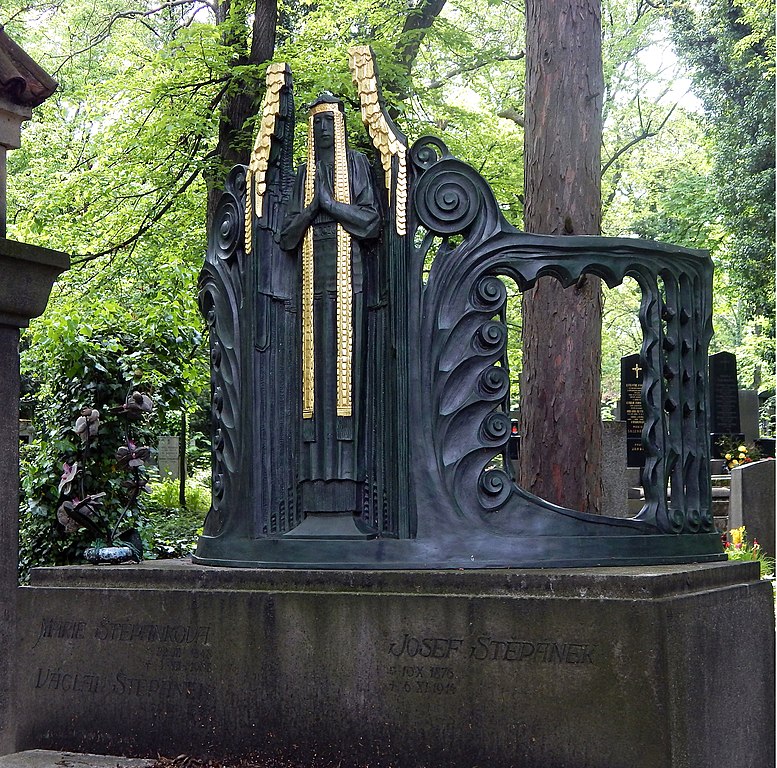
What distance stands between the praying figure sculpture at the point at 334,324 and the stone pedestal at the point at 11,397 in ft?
5.07

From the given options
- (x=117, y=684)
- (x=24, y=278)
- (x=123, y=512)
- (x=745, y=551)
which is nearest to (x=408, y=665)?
(x=117, y=684)

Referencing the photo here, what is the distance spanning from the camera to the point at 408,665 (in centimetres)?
480

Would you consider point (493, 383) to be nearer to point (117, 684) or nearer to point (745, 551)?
point (117, 684)

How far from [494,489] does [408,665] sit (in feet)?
3.19

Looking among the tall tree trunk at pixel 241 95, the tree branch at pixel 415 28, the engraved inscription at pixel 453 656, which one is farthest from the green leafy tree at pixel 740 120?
the engraved inscription at pixel 453 656

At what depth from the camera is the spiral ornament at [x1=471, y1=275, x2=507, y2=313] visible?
546cm

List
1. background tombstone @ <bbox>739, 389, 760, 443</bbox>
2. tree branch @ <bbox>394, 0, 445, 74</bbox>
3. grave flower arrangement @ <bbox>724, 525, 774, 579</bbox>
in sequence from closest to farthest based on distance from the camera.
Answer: grave flower arrangement @ <bbox>724, 525, 774, 579</bbox>
tree branch @ <bbox>394, 0, 445, 74</bbox>
background tombstone @ <bbox>739, 389, 760, 443</bbox>

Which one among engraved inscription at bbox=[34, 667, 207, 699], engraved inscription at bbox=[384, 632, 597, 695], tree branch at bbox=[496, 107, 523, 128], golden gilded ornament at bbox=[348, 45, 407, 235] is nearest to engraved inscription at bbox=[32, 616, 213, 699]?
engraved inscription at bbox=[34, 667, 207, 699]

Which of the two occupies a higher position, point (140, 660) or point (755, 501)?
point (755, 501)

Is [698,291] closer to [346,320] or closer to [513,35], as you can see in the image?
[346,320]

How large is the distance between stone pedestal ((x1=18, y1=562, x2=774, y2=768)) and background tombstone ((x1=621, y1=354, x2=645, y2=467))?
18782 millimetres

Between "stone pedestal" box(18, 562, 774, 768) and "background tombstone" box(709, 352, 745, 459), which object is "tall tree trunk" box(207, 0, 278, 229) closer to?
"stone pedestal" box(18, 562, 774, 768)

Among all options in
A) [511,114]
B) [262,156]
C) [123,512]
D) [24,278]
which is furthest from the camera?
[511,114]

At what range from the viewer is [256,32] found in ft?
53.4
